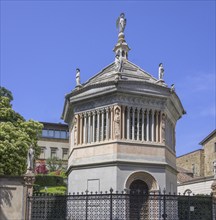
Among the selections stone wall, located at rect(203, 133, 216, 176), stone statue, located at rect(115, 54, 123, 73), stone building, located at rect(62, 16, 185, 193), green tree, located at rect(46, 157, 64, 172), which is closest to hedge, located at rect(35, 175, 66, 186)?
green tree, located at rect(46, 157, 64, 172)

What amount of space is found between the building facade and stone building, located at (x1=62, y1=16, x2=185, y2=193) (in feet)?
150

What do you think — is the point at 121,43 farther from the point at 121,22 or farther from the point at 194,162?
the point at 194,162

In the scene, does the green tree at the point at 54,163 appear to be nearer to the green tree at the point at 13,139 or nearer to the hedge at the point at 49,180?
the hedge at the point at 49,180

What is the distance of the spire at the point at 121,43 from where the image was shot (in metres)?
28.9

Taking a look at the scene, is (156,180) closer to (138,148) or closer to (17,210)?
(138,148)

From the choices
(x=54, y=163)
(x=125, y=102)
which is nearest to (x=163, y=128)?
(x=125, y=102)

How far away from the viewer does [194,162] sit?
63781 millimetres

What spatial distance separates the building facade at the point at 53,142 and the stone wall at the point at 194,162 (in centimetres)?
1977

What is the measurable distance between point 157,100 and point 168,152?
3.39 m

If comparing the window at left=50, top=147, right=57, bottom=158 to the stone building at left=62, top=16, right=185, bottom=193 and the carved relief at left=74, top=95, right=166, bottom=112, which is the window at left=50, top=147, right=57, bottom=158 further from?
the carved relief at left=74, top=95, right=166, bottom=112

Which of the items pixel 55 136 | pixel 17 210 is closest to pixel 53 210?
pixel 17 210

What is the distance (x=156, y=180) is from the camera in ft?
80.6

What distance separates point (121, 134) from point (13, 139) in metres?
10.7

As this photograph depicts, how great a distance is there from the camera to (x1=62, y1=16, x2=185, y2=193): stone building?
24328 mm
